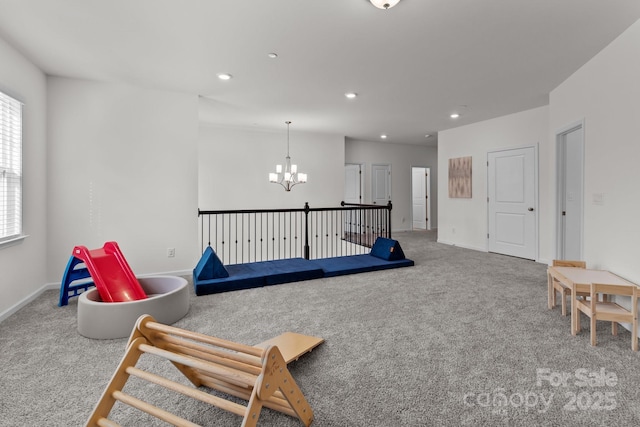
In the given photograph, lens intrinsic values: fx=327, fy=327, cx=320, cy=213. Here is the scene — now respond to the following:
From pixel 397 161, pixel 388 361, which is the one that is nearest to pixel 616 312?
pixel 388 361

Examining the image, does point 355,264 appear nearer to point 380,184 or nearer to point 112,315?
point 112,315

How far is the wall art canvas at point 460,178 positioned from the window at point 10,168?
7.06m

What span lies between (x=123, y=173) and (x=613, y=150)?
216 inches

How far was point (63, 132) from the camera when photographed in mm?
3996

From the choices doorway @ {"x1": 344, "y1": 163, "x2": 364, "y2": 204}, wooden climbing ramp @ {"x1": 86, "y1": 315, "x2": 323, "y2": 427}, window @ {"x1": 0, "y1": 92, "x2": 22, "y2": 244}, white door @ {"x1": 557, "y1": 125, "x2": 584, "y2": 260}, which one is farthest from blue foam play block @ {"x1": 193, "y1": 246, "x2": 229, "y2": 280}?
doorway @ {"x1": 344, "y1": 163, "x2": 364, "y2": 204}

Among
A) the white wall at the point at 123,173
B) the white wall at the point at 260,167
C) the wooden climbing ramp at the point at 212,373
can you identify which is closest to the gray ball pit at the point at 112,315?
the wooden climbing ramp at the point at 212,373

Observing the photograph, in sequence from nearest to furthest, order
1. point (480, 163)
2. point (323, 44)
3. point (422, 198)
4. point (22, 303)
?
point (323, 44)
point (22, 303)
point (480, 163)
point (422, 198)

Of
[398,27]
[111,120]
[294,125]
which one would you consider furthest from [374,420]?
[294,125]

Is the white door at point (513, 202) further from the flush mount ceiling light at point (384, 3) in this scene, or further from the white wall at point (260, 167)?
the flush mount ceiling light at point (384, 3)

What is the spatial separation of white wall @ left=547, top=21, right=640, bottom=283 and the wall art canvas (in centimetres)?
301

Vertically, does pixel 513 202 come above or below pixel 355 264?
above

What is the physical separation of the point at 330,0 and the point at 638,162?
2866 millimetres

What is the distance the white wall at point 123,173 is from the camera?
4012mm

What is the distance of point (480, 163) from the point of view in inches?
257
